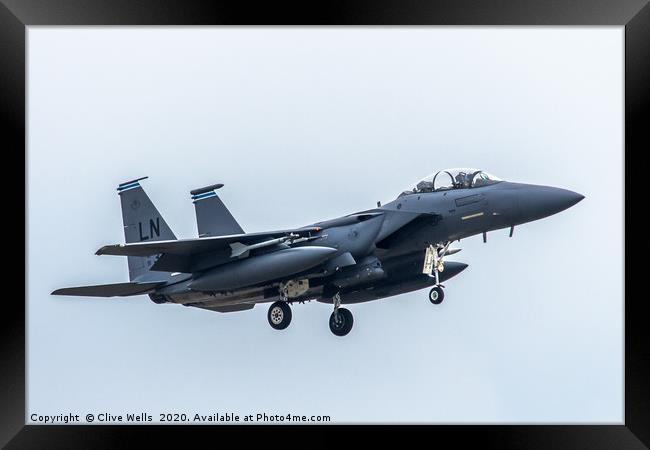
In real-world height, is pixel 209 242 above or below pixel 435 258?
above

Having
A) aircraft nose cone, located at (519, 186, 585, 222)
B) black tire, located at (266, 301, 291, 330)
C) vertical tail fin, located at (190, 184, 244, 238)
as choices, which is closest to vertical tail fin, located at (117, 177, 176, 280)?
vertical tail fin, located at (190, 184, 244, 238)

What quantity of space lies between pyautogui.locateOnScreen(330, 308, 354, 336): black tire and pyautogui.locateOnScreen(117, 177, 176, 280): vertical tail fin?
11.5 feet

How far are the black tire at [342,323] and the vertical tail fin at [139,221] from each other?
11.5ft

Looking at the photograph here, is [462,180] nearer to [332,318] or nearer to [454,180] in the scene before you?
[454,180]

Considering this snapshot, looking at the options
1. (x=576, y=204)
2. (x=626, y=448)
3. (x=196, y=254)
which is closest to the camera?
(x=626, y=448)

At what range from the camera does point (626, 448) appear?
15.1 metres

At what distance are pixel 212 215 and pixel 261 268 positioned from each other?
262 centimetres

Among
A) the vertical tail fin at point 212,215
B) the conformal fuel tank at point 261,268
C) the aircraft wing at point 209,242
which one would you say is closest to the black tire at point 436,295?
the conformal fuel tank at point 261,268

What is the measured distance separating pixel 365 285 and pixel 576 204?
370cm

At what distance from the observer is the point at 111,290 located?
19516 millimetres

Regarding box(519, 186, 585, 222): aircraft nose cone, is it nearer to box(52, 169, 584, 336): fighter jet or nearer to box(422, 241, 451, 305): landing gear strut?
box(52, 169, 584, 336): fighter jet

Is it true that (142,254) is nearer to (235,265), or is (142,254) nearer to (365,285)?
(235,265)

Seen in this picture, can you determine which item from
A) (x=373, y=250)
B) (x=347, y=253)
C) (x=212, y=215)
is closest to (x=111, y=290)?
(x=212, y=215)

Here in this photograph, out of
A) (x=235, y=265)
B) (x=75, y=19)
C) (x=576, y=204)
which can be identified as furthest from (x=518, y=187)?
(x=75, y=19)
